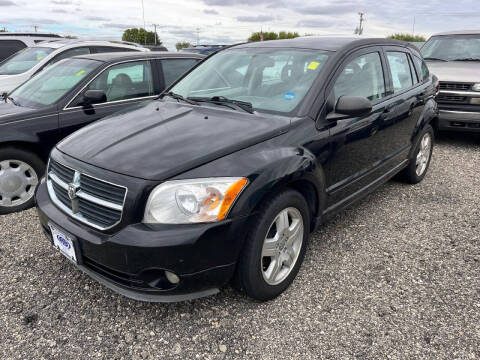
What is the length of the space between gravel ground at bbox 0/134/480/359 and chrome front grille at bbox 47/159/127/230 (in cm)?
67

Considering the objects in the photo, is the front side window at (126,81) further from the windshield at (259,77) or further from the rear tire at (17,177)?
the windshield at (259,77)

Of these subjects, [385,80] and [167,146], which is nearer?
[167,146]

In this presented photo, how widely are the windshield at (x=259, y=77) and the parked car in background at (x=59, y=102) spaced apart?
1268 mm

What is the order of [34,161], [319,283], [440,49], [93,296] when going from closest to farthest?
[93,296]
[319,283]
[34,161]
[440,49]

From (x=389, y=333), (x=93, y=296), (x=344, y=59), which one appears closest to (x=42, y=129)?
(x=93, y=296)

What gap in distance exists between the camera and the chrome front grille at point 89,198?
7.06ft

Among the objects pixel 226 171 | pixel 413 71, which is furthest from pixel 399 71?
pixel 226 171

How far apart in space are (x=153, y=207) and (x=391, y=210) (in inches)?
113

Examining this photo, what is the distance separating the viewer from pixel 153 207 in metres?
2.09

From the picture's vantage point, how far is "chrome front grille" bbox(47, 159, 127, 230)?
2.15 meters

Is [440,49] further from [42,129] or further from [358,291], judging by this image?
[42,129]

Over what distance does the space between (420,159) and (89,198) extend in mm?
4042

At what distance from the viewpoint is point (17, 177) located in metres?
3.89

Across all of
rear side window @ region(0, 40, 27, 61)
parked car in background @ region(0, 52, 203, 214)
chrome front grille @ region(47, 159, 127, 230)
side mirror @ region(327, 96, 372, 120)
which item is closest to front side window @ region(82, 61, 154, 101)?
parked car in background @ region(0, 52, 203, 214)
